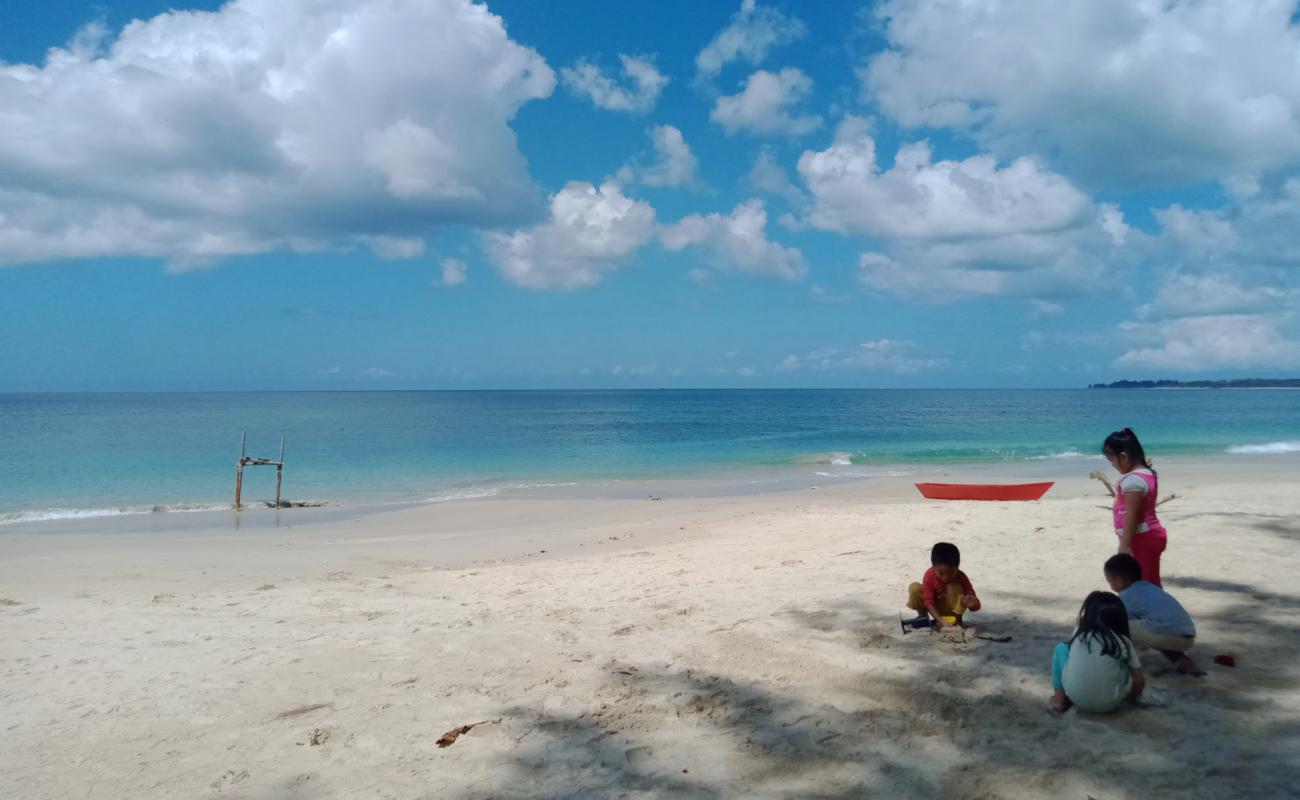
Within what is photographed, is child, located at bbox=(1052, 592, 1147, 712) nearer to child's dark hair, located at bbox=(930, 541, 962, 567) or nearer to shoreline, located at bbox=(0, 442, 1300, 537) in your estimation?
child's dark hair, located at bbox=(930, 541, 962, 567)

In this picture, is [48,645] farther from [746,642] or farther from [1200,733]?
[1200,733]

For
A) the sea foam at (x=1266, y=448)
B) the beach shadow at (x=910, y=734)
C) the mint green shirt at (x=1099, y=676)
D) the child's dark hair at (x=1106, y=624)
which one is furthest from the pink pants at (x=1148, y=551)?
the sea foam at (x=1266, y=448)

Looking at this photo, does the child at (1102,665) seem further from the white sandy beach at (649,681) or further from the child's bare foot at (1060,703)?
the white sandy beach at (649,681)

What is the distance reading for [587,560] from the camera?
1082cm

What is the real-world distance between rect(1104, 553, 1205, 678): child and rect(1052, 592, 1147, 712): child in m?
0.59

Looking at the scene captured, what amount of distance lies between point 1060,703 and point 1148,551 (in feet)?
5.68

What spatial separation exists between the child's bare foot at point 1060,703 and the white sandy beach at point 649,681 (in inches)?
2.2

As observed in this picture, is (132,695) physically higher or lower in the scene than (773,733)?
lower

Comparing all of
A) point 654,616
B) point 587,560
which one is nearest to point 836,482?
point 587,560

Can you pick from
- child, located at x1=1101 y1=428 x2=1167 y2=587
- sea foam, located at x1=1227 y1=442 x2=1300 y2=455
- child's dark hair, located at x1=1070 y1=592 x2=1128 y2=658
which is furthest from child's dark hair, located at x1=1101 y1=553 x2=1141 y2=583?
sea foam, located at x1=1227 y1=442 x2=1300 y2=455

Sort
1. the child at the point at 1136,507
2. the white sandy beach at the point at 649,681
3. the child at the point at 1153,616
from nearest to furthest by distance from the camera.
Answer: the white sandy beach at the point at 649,681 < the child at the point at 1153,616 < the child at the point at 1136,507

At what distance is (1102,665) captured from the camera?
434 centimetres

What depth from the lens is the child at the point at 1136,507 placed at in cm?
543

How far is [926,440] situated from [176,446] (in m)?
40.8
